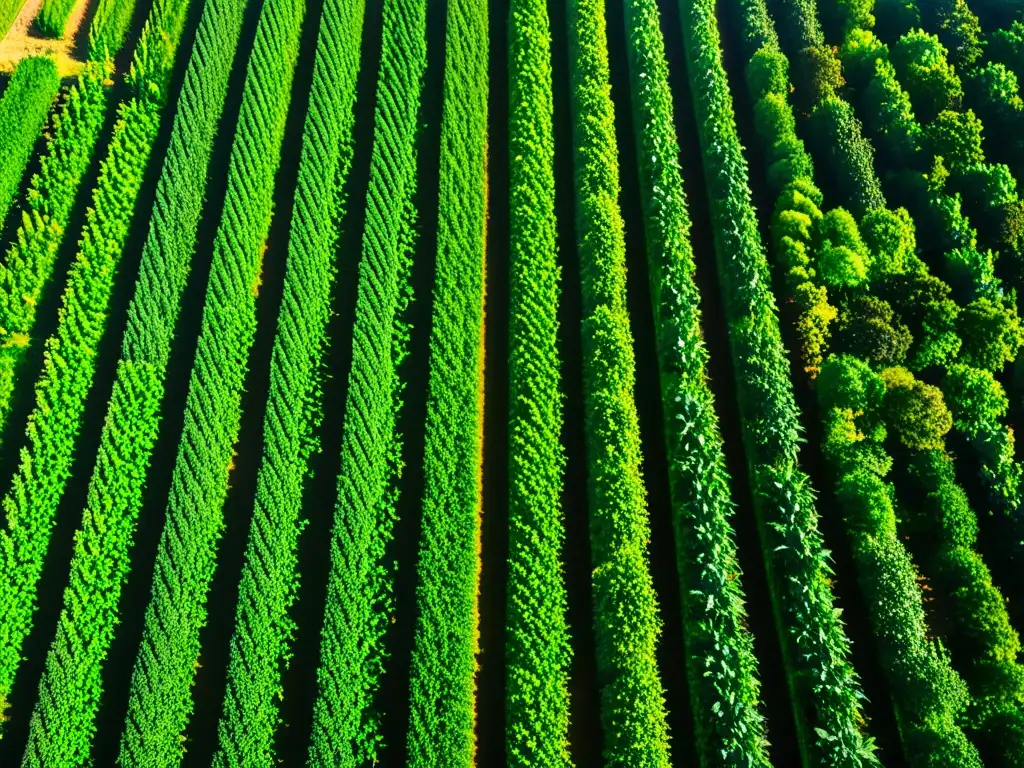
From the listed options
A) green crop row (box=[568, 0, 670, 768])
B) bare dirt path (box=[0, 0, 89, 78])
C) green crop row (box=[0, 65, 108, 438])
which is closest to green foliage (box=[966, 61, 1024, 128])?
green crop row (box=[568, 0, 670, 768])

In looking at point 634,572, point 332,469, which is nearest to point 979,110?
point 634,572

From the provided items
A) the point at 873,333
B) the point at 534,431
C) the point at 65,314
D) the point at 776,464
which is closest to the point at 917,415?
the point at 873,333

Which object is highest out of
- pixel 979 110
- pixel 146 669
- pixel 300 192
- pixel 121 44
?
pixel 121 44

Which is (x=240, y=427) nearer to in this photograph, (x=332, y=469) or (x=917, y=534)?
(x=332, y=469)

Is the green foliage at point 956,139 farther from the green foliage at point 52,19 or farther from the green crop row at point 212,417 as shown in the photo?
the green foliage at point 52,19

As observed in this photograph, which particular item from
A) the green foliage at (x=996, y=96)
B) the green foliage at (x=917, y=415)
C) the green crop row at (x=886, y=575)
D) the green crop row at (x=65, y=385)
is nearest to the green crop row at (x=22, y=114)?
the green crop row at (x=65, y=385)

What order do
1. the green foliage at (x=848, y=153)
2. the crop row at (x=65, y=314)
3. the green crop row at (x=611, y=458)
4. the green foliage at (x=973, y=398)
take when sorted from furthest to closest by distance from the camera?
the green foliage at (x=848, y=153)
the green foliage at (x=973, y=398)
the crop row at (x=65, y=314)
the green crop row at (x=611, y=458)
